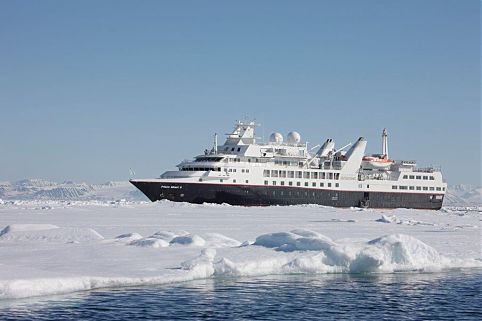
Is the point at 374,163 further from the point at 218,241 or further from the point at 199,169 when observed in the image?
the point at 218,241

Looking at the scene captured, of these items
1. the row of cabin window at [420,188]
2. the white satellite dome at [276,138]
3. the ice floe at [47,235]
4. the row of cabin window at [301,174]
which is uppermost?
the white satellite dome at [276,138]

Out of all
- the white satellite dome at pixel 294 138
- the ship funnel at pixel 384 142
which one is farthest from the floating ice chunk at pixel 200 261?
the ship funnel at pixel 384 142

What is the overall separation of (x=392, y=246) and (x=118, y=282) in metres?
7.77

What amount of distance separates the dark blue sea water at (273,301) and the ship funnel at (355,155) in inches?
2146

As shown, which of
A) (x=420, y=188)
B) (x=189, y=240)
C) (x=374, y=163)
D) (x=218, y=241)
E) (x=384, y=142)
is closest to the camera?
(x=189, y=240)

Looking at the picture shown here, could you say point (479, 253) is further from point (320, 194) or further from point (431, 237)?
point (320, 194)

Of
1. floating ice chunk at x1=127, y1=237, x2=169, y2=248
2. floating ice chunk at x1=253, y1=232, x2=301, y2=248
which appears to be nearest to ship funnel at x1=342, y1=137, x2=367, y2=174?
floating ice chunk at x1=253, y1=232, x2=301, y2=248

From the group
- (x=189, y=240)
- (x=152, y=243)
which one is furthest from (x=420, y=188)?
(x=152, y=243)

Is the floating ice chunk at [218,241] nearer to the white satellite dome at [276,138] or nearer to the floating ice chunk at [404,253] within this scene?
the floating ice chunk at [404,253]

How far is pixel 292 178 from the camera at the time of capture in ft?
221

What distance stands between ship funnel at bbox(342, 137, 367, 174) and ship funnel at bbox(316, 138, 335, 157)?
199 cm

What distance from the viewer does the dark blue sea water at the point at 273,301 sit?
1296cm

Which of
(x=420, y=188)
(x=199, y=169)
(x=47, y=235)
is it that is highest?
(x=199, y=169)

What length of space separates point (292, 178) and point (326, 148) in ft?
27.0
